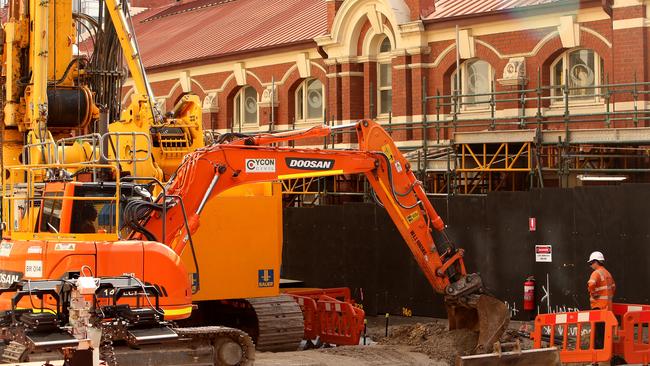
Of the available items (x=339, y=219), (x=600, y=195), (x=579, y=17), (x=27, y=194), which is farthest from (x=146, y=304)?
(x=579, y=17)

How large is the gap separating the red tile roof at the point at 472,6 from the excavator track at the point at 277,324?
1359 cm

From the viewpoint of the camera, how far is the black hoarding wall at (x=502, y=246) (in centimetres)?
2461

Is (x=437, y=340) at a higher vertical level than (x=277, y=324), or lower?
lower

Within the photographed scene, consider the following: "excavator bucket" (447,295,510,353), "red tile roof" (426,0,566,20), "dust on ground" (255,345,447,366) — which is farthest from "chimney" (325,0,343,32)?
"dust on ground" (255,345,447,366)

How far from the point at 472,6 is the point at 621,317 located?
1497 centimetres

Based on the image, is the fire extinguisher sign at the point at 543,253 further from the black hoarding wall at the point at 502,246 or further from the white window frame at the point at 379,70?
the white window frame at the point at 379,70

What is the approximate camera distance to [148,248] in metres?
17.8

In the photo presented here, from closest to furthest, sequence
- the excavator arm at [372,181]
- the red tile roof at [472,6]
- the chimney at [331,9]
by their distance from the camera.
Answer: the excavator arm at [372,181] < the red tile roof at [472,6] < the chimney at [331,9]

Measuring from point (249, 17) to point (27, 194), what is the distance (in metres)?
29.9

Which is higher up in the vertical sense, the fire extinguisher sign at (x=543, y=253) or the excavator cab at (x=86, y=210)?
the excavator cab at (x=86, y=210)

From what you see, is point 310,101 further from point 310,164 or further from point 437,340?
point 437,340

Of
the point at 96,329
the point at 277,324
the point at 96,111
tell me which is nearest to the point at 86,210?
the point at 96,329

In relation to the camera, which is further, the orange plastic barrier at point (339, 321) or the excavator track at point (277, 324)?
the orange plastic barrier at point (339, 321)

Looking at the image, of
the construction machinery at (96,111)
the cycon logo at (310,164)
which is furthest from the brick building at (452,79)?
the construction machinery at (96,111)
